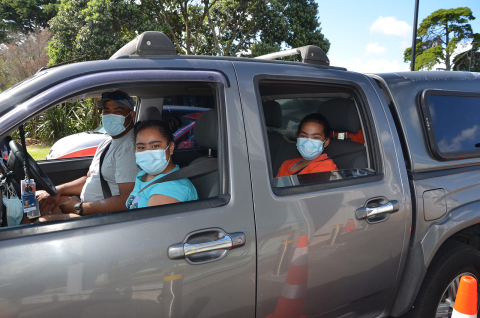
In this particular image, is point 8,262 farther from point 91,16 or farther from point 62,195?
point 91,16

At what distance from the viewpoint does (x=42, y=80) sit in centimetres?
142

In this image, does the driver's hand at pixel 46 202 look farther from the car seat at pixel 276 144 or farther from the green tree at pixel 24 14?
the green tree at pixel 24 14

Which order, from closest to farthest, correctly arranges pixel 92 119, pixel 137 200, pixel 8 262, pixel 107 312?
pixel 8 262 → pixel 107 312 → pixel 137 200 → pixel 92 119

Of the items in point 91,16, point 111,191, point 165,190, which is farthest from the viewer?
point 91,16

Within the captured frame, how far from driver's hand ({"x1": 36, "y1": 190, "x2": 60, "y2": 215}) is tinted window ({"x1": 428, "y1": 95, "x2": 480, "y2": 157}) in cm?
294

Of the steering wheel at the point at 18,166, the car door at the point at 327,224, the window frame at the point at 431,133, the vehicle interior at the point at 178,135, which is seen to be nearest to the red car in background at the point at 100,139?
the vehicle interior at the point at 178,135

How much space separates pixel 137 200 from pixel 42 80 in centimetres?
85

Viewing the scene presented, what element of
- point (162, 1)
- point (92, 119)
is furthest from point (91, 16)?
point (92, 119)

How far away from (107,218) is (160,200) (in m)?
0.46

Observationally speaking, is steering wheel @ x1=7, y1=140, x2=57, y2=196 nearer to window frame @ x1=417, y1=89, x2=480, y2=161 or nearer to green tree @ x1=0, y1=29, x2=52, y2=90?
window frame @ x1=417, y1=89, x2=480, y2=161

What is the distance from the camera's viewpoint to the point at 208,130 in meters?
2.02

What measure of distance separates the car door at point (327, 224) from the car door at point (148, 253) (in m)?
0.09

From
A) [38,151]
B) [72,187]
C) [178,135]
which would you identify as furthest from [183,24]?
[72,187]

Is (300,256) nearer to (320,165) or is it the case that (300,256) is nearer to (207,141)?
(207,141)
